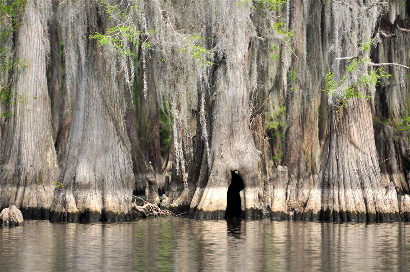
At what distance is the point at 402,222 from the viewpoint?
19.8 metres

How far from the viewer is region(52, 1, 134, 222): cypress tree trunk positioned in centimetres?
1986

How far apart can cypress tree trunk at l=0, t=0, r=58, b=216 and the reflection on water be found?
1.46 meters

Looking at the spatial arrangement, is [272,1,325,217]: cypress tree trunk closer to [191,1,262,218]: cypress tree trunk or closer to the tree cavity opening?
[191,1,262,218]: cypress tree trunk

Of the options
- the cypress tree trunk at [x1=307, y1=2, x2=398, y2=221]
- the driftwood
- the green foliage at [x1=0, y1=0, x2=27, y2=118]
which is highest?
the green foliage at [x1=0, y1=0, x2=27, y2=118]

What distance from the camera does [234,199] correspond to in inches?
887

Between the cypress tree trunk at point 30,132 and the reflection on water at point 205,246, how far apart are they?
1458 millimetres

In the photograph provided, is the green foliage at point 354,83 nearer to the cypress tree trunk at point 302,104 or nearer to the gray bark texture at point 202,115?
the gray bark texture at point 202,115

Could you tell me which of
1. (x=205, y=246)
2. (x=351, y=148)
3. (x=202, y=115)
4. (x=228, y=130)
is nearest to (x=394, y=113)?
(x=351, y=148)

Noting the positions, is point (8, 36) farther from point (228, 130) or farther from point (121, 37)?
point (228, 130)

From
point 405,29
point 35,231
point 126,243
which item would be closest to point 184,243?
point 126,243

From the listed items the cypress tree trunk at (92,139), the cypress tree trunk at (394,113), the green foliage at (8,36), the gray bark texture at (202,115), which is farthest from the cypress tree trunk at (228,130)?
the cypress tree trunk at (394,113)

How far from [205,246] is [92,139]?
5.58 metres

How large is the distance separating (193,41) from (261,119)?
3740 mm

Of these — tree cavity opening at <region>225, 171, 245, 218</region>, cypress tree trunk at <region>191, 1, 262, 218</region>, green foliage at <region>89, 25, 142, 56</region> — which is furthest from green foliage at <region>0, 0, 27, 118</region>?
tree cavity opening at <region>225, 171, 245, 218</region>
